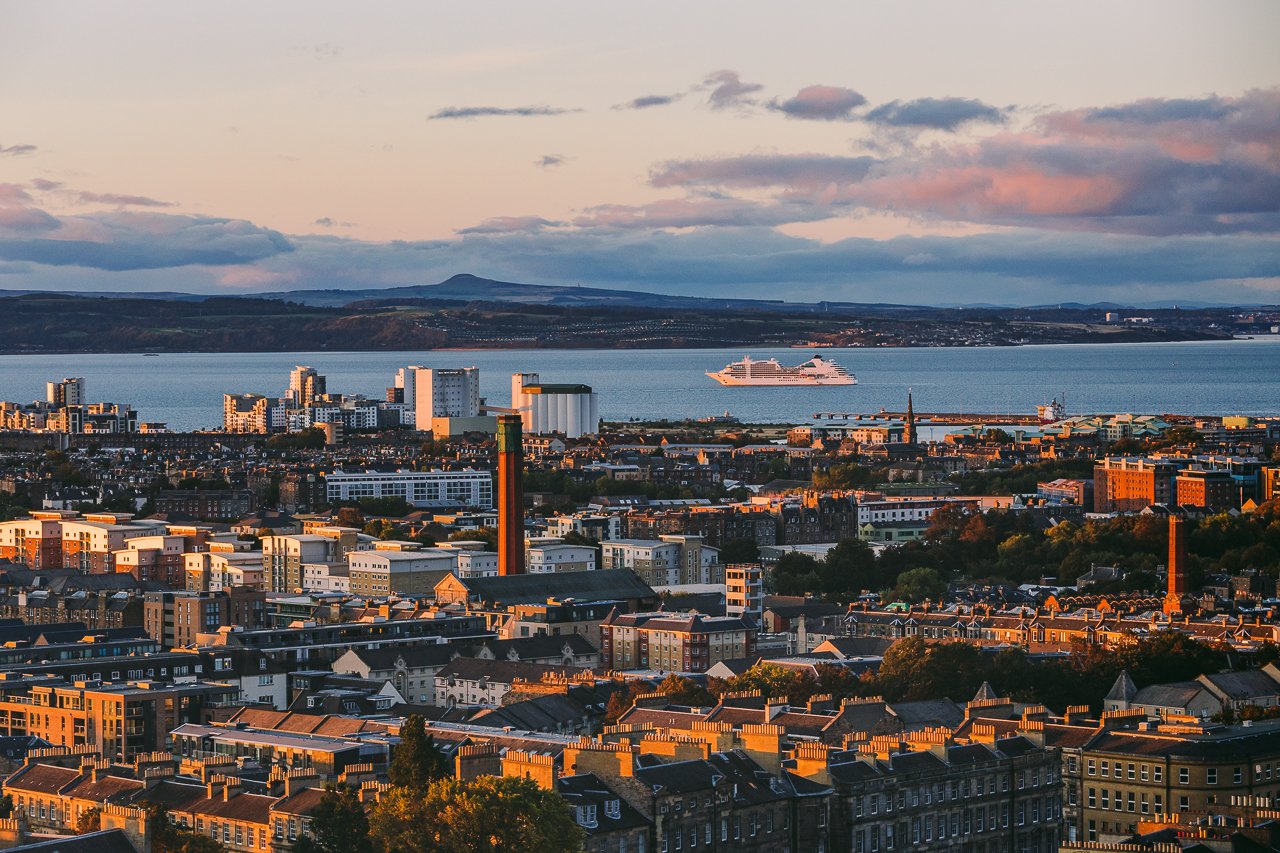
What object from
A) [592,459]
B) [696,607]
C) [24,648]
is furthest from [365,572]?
[592,459]

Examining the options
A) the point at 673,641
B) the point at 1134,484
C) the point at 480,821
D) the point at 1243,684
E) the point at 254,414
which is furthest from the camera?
the point at 254,414

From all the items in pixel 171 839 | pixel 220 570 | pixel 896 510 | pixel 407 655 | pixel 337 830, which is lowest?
pixel 896 510

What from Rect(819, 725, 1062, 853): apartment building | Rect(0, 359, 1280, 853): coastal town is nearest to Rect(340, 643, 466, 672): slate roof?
Rect(0, 359, 1280, 853): coastal town

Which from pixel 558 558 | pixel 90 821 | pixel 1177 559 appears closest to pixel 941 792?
pixel 90 821

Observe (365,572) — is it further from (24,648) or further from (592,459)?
(592,459)

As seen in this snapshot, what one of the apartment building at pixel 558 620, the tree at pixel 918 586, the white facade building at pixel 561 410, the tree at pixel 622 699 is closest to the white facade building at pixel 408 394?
the white facade building at pixel 561 410

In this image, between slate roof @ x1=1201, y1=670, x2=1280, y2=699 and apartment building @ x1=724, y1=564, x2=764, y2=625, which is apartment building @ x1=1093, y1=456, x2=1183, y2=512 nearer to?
apartment building @ x1=724, y1=564, x2=764, y2=625

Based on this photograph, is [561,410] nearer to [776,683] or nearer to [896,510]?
[896,510]
